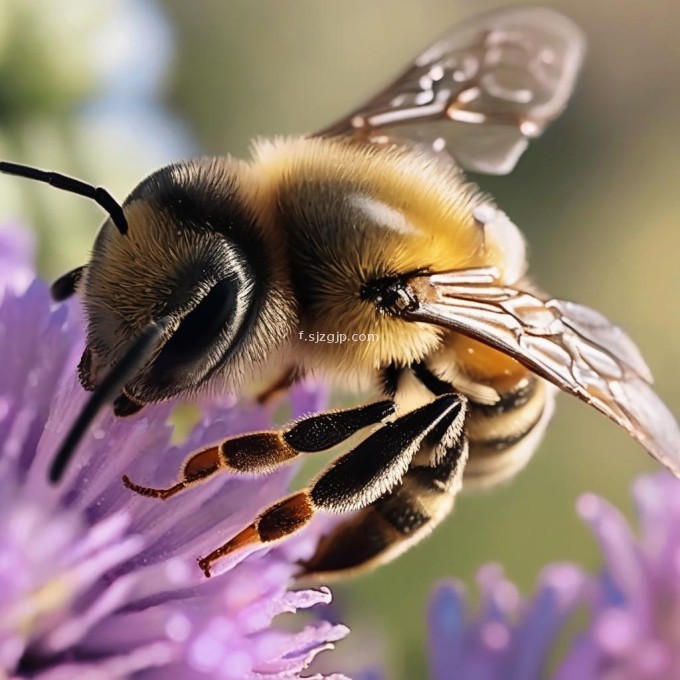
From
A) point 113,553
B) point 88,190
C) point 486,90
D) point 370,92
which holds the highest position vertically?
point 370,92

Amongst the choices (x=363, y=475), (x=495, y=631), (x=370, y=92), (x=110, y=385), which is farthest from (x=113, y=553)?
(x=370, y=92)

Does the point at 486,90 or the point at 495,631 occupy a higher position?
the point at 486,90

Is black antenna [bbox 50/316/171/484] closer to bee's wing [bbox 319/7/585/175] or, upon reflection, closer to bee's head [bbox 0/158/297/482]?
bee's head [bbox 0/158/297/482]

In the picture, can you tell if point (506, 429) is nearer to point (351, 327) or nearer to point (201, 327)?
point (351, 327)

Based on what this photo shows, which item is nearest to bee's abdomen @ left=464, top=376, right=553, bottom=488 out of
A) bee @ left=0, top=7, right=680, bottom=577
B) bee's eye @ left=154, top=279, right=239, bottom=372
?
bee @ left=0, top=7, right=680, bottom=577

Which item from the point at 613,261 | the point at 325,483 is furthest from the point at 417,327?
the point at 613,261

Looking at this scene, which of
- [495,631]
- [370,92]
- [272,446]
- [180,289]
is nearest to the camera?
[180,289]
